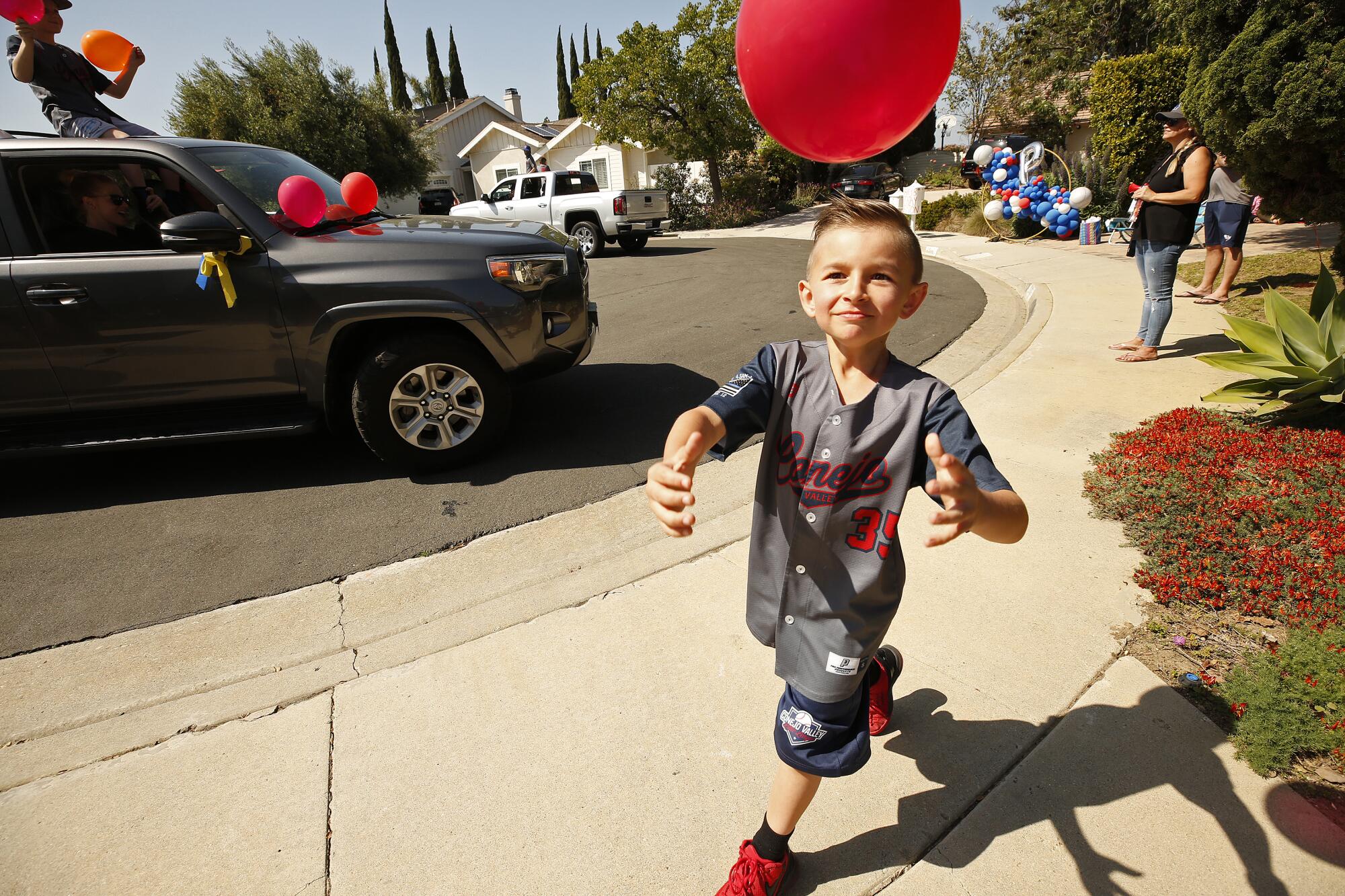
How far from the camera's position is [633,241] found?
622 inches

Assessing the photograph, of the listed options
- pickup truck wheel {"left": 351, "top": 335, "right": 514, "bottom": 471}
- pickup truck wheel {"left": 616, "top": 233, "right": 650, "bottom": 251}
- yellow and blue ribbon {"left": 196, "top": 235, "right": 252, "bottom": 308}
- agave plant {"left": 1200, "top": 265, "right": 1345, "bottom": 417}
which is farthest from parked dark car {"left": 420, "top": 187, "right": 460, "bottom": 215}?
agave plant {"left": 1200, "top": 265, "right": 1345, "bottom": 417}

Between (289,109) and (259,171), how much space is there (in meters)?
25.9

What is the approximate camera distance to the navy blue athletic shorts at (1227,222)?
6691 mm

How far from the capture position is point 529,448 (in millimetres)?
4371

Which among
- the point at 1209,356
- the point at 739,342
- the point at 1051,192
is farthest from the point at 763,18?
the point at 1051,192

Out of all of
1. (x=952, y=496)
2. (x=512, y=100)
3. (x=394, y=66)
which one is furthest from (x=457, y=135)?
(x=952, y=496)

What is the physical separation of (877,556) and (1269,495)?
258 cm

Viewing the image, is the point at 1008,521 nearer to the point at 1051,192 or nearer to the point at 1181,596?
the point at 1181,596

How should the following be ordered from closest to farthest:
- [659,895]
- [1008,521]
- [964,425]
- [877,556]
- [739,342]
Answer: [1008,521], [964,425], [877,556], [659,895], [739,342]

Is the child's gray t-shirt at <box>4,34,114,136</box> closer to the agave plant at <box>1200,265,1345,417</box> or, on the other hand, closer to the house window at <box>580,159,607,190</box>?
the agave plant at <box>1200,265,1345,417</box>

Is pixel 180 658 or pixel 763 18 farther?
pixel 180 658

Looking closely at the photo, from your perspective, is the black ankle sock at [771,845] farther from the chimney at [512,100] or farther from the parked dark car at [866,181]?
the chimney at [512,100]

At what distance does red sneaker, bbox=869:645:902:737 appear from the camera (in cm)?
208

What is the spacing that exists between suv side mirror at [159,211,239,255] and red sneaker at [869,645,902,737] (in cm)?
356
